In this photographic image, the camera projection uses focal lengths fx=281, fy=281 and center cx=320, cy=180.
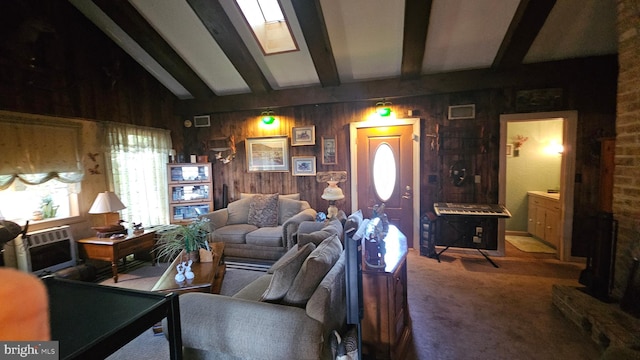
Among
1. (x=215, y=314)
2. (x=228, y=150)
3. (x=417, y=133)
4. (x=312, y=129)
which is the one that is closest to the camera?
(x=215, y=314)

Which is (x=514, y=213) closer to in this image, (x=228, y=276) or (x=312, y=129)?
(x=312, y=129)

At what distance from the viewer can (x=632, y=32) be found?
2273mm

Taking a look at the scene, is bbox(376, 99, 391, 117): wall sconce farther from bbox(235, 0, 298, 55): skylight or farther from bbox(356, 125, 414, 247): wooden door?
bbox(235, 0, 298, 55): skylight

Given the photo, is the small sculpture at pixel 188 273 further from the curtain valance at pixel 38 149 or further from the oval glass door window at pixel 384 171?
the oval glass door window at pixel 384 171

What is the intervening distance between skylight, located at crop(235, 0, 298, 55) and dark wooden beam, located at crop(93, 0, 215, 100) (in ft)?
4.10

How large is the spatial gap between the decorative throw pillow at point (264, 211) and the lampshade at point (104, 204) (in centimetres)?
170

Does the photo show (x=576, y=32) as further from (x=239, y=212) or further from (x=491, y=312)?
(x=239, y=212)

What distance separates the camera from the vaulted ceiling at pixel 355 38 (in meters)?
2.95

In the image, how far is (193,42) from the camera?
3732 millimetres

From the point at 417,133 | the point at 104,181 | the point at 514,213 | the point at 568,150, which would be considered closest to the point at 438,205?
the point at 417,133

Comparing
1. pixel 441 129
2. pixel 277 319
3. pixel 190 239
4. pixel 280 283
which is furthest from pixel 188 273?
pixel 441 129

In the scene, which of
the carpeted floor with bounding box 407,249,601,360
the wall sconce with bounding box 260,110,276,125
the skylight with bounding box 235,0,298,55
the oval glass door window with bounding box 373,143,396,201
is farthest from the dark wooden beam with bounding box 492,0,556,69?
the wall sconce with bounding box 260,110,276,125

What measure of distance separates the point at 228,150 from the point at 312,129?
1.59 m

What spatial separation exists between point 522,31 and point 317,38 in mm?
2264
